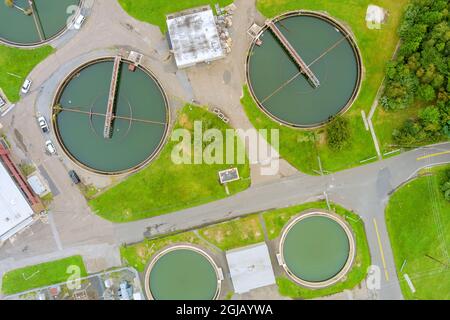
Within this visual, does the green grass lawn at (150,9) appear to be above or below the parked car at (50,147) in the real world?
above

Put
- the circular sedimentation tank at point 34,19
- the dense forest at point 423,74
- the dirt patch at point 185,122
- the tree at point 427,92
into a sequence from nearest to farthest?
the dense forest at point 423,74 → the tree at point 427,92 → the dirt patch at point 185,122 → the circular sedimentation tank at point 34,19

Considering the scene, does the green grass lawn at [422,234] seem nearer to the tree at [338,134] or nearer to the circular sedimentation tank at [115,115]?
the tree at [338,134]

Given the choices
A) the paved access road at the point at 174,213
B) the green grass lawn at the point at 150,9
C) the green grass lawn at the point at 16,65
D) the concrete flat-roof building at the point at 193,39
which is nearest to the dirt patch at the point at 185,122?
the paved access road at the point at 174,213

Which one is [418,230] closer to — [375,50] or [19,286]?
[375,50]

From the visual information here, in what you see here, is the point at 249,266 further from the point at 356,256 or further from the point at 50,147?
the point at 50,147

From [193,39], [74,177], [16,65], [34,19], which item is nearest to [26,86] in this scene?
[16,65]

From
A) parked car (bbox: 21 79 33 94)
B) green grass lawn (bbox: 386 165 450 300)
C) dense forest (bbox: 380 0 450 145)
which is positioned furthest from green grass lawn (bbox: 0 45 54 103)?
green grass lawn (bbox: 386 165 450 300)
